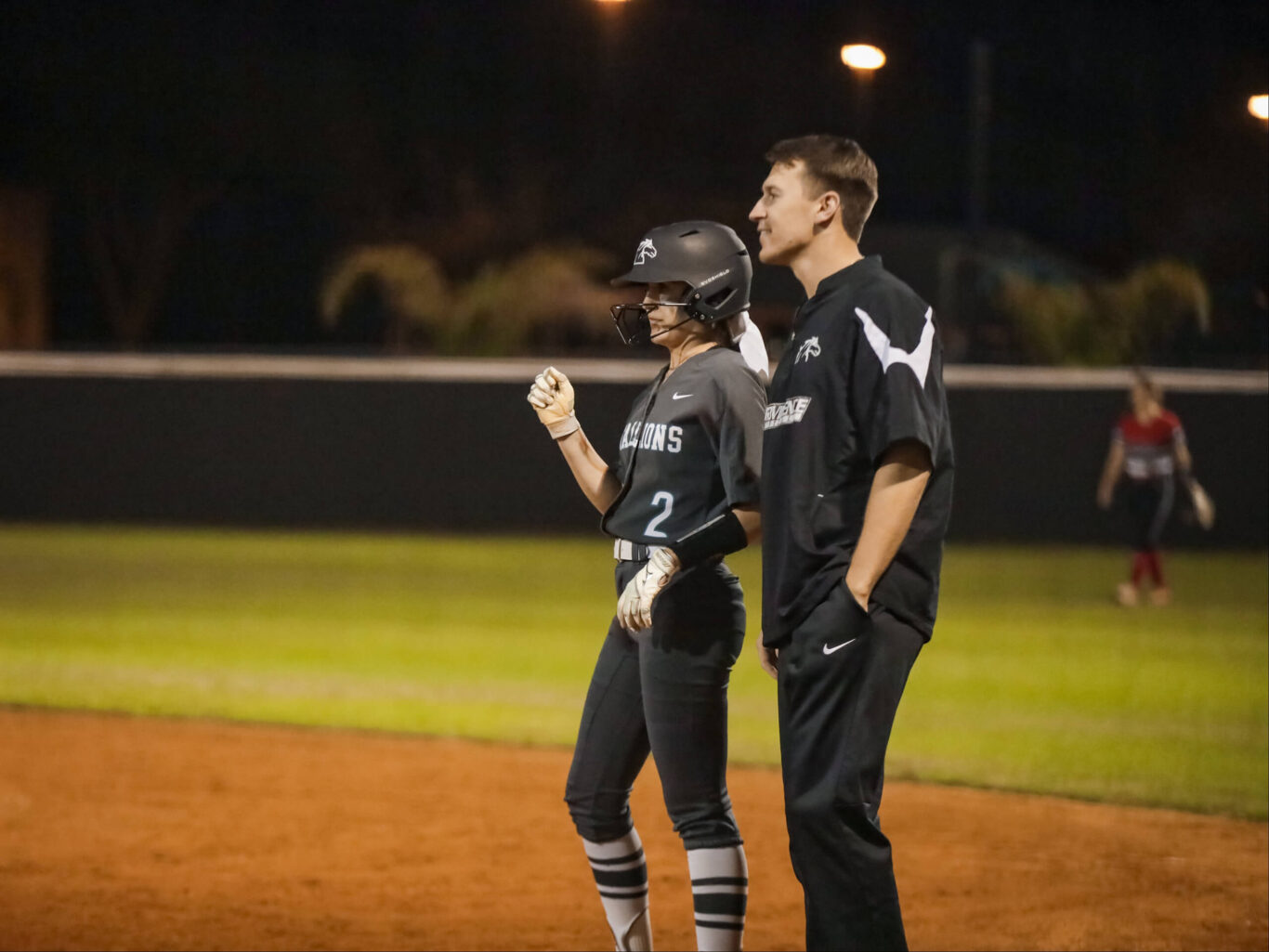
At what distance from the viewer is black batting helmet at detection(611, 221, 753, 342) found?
3846 millimetres

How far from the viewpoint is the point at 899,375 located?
3.14m

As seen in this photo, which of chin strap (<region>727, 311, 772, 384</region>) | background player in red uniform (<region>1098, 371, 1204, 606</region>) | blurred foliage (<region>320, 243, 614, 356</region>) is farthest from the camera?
blurred foliage (<region>320, 243, 614, 356</region>)

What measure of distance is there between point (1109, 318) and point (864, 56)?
12587mm

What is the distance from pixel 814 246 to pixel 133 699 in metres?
7.38

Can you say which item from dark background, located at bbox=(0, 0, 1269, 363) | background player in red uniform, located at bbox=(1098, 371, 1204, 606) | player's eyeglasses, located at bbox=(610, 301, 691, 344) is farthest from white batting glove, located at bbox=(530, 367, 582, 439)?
dark background, located at bbox=(0, 0, 1269, 363)

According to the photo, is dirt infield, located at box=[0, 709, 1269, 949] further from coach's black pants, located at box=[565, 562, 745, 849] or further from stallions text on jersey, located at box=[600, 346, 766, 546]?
stallions text on jersey, located at box=[600, 346, 766, 546]

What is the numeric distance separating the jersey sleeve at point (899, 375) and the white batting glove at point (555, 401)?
3.37ft

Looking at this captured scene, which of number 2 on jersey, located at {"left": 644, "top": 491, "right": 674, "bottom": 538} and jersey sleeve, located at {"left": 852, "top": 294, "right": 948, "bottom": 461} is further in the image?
number 2 on jersey, located at {"left": 644, "top": 491, "right": 674, "bottom": 538}

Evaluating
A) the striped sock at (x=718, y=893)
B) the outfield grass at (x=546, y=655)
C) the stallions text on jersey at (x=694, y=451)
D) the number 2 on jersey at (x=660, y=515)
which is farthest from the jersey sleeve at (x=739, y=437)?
the outfield grass at (x=546, y=655)

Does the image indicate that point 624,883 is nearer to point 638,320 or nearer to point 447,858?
point 638,320

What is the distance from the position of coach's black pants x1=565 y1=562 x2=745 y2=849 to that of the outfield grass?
4.20 m

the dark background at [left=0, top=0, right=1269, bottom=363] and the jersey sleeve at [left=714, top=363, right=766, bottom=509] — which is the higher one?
the dark background at [left=0, top=0, right=1269, bottom=363]

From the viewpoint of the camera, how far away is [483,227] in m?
30.2

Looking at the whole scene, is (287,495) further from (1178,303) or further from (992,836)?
(992,836)
